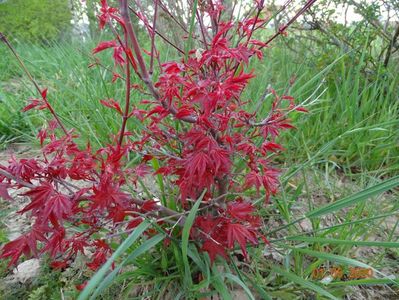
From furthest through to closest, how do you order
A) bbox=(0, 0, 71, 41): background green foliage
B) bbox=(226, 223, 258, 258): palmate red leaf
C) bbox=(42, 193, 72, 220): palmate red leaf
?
bbox=(0, 0, 71, 41): background green foliage < bbox=(226, 223, 258, 258): palmate red leaf < bbox=(42, 193, 72, 220): palmate red leaf

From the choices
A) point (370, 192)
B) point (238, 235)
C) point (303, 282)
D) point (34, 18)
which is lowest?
point (303, 282)

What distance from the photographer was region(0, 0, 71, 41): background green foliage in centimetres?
704

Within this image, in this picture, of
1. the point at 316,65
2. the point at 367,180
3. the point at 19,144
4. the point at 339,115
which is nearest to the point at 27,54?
the point at 19,144

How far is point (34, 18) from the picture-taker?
7.34 m

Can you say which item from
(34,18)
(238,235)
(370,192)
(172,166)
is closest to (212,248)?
(238,235)

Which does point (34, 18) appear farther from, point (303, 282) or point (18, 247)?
point (303, 282)

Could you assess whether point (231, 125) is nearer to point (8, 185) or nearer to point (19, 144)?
point (8, 185)

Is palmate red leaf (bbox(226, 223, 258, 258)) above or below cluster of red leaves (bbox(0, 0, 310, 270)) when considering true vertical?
below

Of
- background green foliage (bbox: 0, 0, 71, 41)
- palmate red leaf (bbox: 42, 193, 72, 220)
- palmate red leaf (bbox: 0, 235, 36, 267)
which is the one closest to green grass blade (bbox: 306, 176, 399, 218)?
palmate red leaf (bbox: 42, 193, 72, 220)

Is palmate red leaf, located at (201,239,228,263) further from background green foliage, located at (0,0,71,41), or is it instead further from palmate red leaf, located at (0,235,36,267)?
background green foliage, located at (0,0,71,41)

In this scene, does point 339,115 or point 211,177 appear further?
point 339,115

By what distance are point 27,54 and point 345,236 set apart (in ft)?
14.6

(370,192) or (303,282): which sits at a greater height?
(370,192)

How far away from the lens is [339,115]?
202 centimetres
